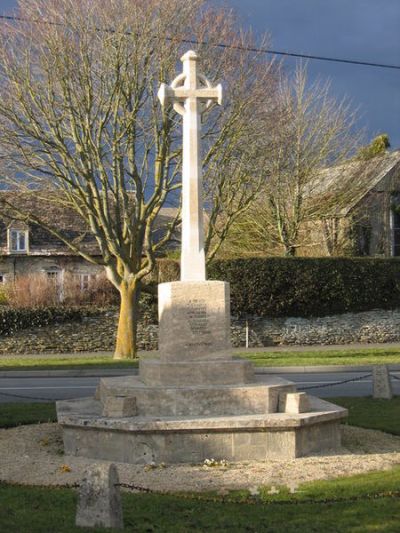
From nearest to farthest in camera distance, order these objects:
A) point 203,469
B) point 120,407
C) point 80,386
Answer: point 203,469, point 120,407, point 80,386

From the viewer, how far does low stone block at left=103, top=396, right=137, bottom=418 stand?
940cm

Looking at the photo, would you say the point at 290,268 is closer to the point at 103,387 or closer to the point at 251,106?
the point at 251,106

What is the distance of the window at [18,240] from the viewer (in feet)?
133

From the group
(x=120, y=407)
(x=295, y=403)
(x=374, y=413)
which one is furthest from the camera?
(x=374, y=413)

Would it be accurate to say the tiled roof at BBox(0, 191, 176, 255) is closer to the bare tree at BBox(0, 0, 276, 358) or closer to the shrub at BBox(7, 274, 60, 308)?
the shrub at BBox(7, 274, 60, 308)

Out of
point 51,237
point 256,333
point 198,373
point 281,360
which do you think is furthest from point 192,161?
point 51,237

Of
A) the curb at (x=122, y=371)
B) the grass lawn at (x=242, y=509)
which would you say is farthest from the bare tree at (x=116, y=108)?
the grass lawn at (x=242, y=509)

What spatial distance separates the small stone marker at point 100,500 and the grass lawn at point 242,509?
0.35ft

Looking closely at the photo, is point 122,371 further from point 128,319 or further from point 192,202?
point 192,202

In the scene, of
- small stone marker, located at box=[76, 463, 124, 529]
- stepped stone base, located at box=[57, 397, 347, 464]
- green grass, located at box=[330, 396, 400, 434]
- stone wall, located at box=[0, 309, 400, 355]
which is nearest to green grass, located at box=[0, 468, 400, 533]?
small stone marker, located at box=[76, 463, 124, 529]

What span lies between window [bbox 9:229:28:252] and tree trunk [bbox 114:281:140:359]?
16.9 m

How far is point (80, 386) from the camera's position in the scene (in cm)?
1808

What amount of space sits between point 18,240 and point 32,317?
1149 cm

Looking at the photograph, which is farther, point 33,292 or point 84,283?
point 84,283
